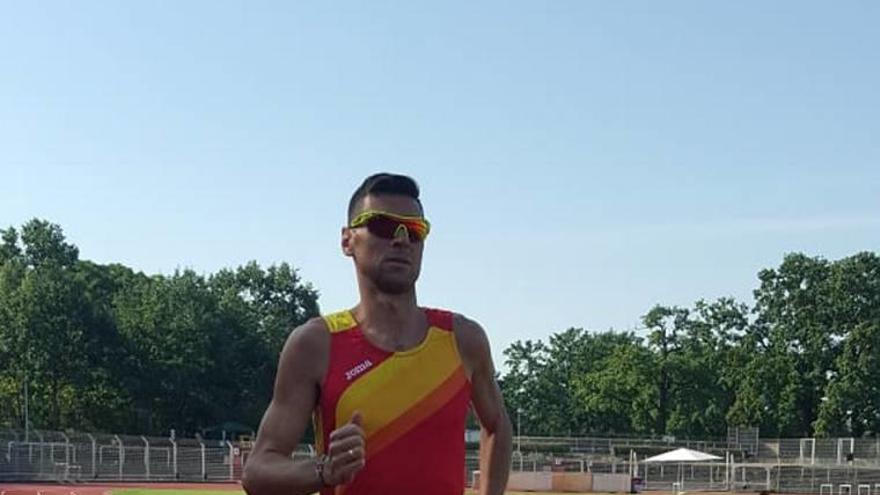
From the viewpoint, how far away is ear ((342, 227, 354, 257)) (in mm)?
4449

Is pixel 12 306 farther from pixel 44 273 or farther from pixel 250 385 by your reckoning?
pixel 250 385

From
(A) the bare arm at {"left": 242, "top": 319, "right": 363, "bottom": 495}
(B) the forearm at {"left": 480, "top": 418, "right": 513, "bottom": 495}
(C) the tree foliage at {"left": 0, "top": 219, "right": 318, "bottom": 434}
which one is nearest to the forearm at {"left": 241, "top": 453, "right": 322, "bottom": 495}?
(A) the bare arm at {"left": 242, "top": 319, "right": 363, "bottom": 495}

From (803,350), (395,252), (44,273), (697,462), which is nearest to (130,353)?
(44,273)

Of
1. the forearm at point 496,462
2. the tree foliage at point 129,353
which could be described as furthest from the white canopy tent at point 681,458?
the forearm at point 496,462

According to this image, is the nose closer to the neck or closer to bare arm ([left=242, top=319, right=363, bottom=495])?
the neck

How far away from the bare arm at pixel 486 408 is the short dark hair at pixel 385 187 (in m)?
0.43

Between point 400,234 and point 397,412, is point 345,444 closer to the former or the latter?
point 397,412

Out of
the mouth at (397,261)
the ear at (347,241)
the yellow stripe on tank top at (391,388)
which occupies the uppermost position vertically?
the ear at (347,241)

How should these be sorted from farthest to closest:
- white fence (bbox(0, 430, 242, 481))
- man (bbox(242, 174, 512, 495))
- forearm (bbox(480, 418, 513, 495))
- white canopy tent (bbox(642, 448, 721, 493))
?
white canopy tent (bbox(642, 448, 721, 493)) < white fence (bbox(0, 430, 242, 481)) < forearm (bbox(480, 418, 513, 495)) < man (bbox(242, 174, 512, 495))

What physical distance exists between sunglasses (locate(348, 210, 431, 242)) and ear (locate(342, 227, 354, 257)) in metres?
0.10

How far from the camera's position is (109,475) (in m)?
67.5

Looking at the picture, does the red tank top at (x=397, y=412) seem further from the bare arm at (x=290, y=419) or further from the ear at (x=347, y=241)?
the ear at (x=347, y=241)

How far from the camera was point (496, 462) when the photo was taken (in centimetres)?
470

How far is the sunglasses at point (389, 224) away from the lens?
432cm
